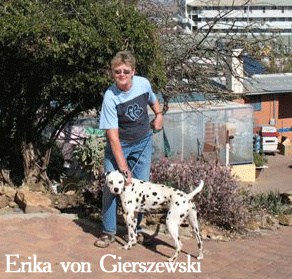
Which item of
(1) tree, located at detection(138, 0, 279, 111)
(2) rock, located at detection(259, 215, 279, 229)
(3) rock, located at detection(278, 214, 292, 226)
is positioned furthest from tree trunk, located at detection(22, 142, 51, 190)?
(3) rock, located at detection(278, 214, 292, 226)

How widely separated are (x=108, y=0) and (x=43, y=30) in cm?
132

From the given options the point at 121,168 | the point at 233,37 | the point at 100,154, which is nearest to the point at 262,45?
the point at 233,37

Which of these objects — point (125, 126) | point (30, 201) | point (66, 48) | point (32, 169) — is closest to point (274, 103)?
point (32, 169)

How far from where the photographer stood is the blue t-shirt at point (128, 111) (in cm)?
540

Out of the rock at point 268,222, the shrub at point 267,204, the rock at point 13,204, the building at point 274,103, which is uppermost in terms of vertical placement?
the building at point 274,103

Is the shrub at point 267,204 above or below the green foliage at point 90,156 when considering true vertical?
below

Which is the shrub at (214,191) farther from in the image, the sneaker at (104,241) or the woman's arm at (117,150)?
the woman's arm at (117,150)

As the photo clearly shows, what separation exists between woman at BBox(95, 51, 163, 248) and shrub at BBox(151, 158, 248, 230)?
1415 millimetres

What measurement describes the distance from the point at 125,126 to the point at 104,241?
116 cm

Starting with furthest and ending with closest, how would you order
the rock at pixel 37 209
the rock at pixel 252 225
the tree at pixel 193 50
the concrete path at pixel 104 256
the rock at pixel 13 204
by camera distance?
1. the tree at pixel 193 50
2. the rock at pixel 252 225
3. the rock at pixel 13 204
4. the rock at pixel 37 209
5. the concrete path at pixel 104 256

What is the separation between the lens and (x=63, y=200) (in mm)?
7863

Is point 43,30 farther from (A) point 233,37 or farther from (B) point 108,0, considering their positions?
(A) point 233,37

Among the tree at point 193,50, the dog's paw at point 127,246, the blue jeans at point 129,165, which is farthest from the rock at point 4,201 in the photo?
the tree at point 193,50

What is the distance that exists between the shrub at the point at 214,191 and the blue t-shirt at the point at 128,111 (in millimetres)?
1667
